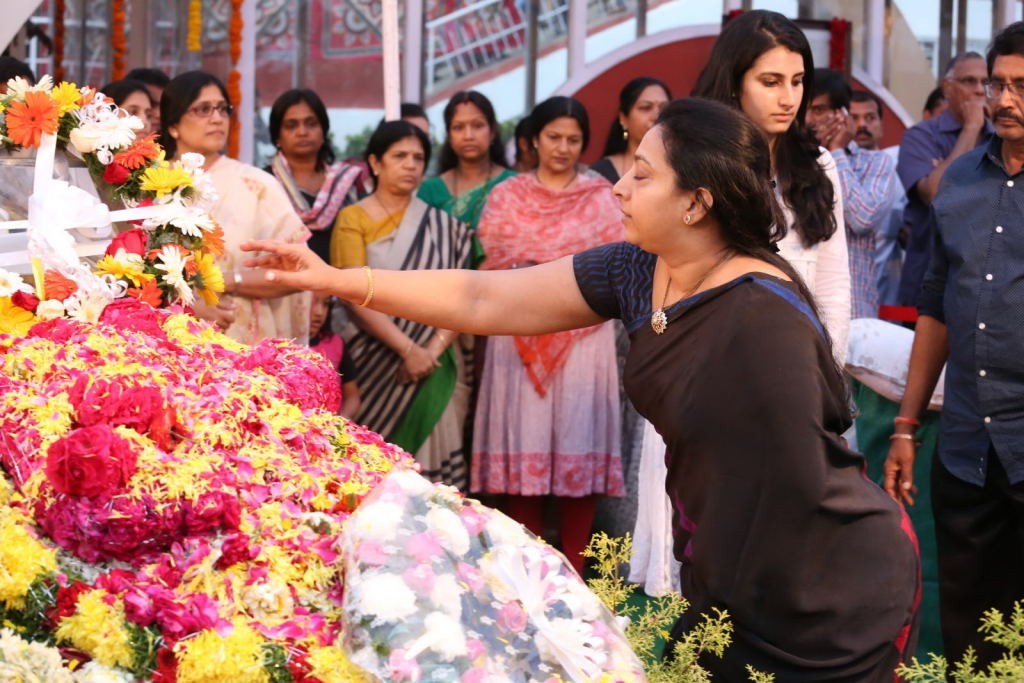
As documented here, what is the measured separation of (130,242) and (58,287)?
0.24 m

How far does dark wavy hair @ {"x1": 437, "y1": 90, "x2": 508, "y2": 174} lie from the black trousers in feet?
9.20

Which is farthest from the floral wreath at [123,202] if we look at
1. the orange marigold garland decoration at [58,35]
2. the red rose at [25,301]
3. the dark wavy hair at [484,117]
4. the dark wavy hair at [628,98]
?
the orange marigold garland decoration at [58,35]

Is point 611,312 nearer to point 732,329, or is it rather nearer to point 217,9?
point 732,329

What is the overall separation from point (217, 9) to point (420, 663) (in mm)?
7716

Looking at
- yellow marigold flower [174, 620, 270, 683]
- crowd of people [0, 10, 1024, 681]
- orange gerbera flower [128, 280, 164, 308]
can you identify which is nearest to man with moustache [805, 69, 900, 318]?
crowd of people [0, 10, 1024, 681]

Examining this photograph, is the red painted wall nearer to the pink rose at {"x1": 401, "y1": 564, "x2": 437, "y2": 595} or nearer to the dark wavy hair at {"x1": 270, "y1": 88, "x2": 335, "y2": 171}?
the dark wavy hair at {"x1": 270, "y1": 88, "x2": 335, "y2": 171}

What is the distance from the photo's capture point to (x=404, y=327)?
200 inches

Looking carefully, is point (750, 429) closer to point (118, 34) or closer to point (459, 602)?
point (459, 602)

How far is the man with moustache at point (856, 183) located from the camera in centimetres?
495

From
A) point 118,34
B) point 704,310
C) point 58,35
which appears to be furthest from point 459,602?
point 58,35

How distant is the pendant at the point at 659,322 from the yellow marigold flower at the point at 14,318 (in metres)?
1.01

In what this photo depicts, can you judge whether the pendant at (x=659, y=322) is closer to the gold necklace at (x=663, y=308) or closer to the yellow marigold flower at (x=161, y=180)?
the gold necklace at (x=663, y=308)

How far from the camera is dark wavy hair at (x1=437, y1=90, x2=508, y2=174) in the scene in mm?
5535

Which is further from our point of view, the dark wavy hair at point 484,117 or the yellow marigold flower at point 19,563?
the dark wavy hair at point 484,117
